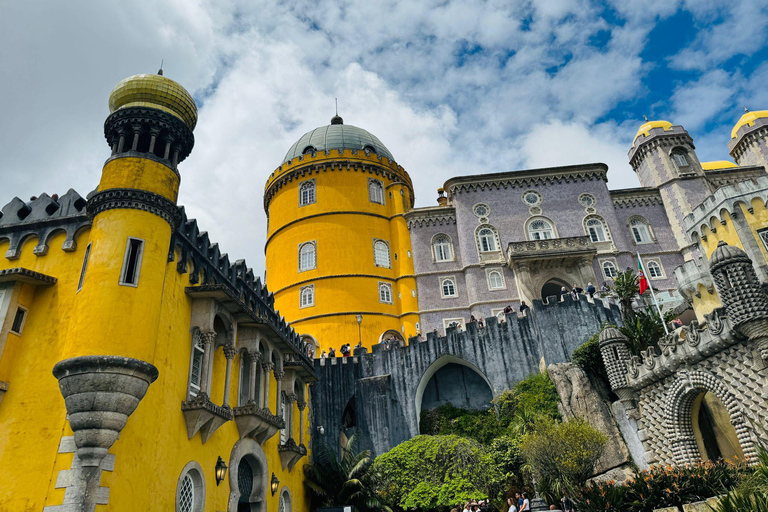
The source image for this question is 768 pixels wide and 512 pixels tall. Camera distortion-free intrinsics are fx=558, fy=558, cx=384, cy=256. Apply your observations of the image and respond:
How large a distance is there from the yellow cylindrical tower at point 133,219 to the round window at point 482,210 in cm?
2394

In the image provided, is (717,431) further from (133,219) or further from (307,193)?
(307,193)

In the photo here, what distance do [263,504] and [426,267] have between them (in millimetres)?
21623

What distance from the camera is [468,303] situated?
112 ft

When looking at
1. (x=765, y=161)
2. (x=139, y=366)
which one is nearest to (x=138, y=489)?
(x=139, y=366)

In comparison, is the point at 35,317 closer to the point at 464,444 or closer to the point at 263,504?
the point at 263,504

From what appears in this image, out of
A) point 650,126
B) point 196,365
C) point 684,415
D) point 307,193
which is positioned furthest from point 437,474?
point 650,126

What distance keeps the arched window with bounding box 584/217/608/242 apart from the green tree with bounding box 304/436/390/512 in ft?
72.0

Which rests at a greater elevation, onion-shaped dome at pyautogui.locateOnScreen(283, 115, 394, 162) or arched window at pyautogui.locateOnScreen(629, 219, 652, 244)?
onion-shaped dome at pyautogui.locateOnScreen(283, 115, 394, 162)

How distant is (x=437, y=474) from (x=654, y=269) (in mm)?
21849

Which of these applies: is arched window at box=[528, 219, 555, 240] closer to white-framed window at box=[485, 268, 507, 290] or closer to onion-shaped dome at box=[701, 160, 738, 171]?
white-framed window at box=[485, 268, 507, 290]

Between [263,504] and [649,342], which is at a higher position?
[649,342]

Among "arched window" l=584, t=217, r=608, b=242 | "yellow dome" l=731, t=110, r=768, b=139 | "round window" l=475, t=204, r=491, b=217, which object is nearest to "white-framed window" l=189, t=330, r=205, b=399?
"round window" l=475, t=204, r=491, b=217

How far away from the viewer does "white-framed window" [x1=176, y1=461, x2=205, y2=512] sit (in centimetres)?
1231

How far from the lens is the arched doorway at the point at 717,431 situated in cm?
1867
